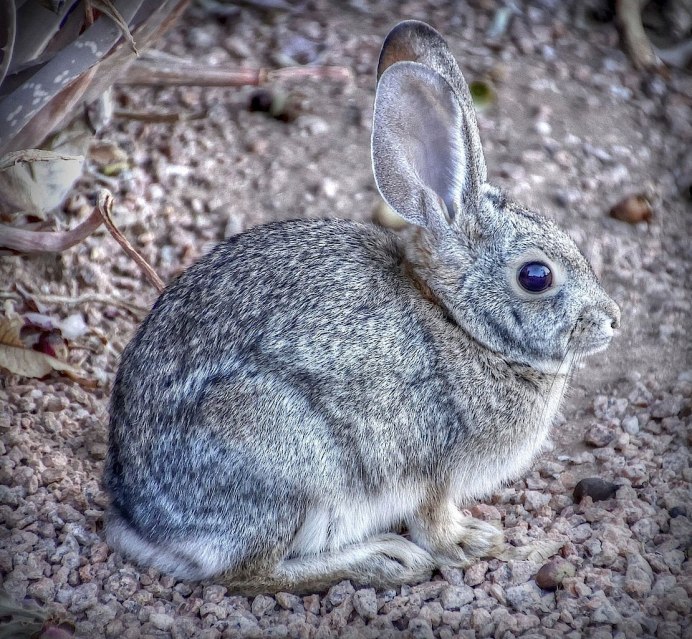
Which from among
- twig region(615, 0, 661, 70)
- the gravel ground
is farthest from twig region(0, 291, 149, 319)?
twig region(615, 0, 661, 70)

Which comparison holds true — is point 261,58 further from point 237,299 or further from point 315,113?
point 237,299

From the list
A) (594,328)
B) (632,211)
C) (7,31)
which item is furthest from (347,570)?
(632,211)

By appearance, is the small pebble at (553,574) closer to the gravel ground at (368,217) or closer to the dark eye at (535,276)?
the gravel ground at (368,217)

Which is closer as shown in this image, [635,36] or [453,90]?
[453,90]

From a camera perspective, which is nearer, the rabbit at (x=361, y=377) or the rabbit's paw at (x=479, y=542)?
the rabbit at (x=361, y=377)

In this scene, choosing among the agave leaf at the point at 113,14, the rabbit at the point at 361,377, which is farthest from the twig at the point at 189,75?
the rabbit at the point at 361,377

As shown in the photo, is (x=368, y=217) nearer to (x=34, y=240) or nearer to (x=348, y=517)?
(x=34, y=240)
